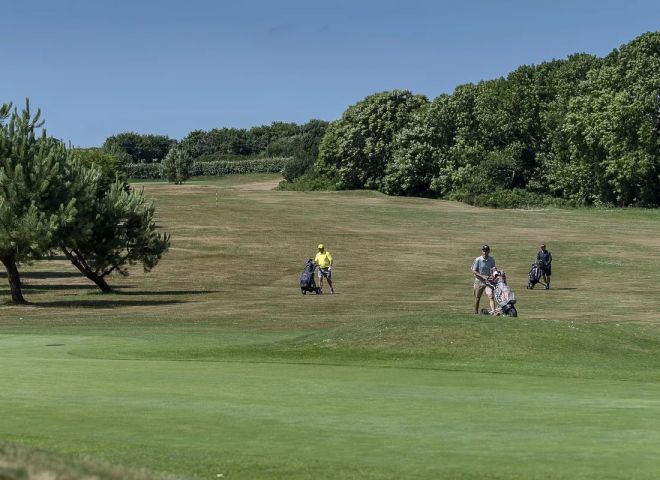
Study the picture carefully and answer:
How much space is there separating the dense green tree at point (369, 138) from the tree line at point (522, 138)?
170mm

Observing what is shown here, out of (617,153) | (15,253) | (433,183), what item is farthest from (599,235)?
(15,253)

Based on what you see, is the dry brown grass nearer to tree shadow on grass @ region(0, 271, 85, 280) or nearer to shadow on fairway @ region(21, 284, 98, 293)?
shadow on fairway @ region(21, 284, 98, 293)

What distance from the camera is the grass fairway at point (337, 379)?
423 inches

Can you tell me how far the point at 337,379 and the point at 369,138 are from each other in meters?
133

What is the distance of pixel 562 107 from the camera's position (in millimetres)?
126125

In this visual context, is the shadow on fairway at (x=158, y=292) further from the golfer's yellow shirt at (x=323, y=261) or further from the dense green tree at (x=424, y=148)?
the dense green tree at (x=424, y=148)

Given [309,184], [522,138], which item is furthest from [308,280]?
[309,184]

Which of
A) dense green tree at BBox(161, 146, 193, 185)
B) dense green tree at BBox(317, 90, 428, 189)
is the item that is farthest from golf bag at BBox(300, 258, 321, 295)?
dense green tree at BBox(161, 146, 193, 185)

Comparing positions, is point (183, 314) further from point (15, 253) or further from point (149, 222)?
point (149, 222)

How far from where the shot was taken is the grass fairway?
10.8 m

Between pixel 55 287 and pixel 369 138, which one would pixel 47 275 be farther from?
pixel 369 138

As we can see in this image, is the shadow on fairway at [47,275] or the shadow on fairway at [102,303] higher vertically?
the shadow on fairway at [102,303]

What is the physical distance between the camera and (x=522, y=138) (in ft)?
441

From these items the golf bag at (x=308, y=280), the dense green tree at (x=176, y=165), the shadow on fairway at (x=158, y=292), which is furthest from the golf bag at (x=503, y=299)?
the dense green tree at (x=176, y=165)
